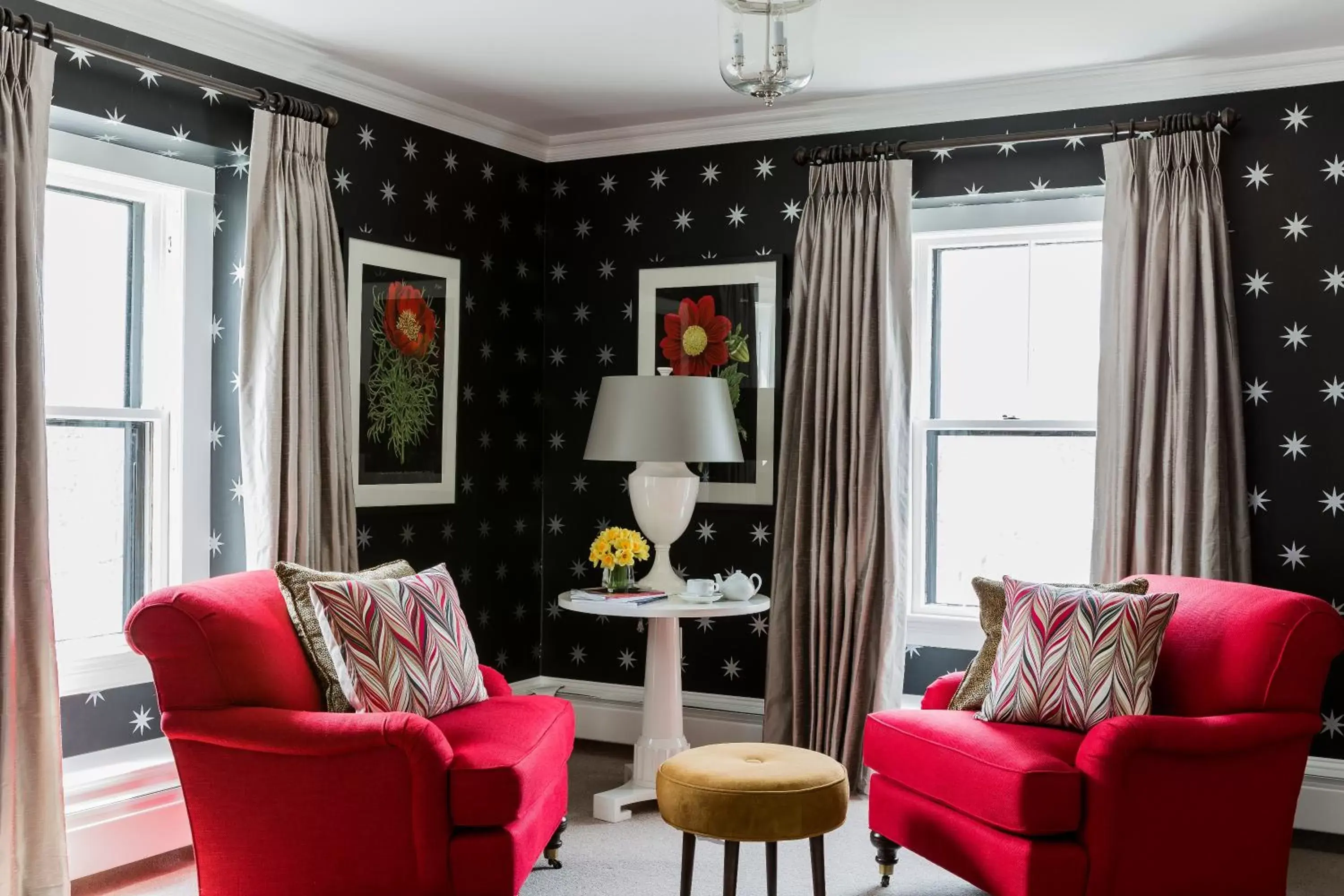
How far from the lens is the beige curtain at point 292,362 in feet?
12.2

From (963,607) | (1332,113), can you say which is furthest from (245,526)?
(1332,113)

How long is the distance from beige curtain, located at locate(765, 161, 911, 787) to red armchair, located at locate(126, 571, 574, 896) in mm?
1746

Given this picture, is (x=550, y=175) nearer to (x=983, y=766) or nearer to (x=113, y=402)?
(x=113, y=402)

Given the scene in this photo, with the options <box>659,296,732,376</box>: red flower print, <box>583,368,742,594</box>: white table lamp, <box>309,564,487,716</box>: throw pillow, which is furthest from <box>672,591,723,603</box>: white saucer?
<box>659,296,732,376</box>: red flower print

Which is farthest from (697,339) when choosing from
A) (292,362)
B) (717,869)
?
(717,869)

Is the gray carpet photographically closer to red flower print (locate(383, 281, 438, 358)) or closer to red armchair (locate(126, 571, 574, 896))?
red armchair (locate(126, 571, 574, 896))

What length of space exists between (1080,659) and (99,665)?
107 inches

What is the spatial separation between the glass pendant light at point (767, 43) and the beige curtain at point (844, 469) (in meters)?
2.00

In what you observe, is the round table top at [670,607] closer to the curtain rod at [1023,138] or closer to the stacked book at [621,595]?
the stacked book at [621,595]

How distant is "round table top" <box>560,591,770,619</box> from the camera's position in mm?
3887

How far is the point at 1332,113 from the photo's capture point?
3.86m

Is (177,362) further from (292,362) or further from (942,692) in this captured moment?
(942,692)

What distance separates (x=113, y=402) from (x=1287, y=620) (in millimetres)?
3330

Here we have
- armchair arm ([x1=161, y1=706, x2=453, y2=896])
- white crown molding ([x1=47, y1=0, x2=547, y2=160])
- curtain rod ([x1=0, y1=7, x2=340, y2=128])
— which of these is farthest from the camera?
white crown molding ([x1=47, y1=0, x2=547, y2=160])
